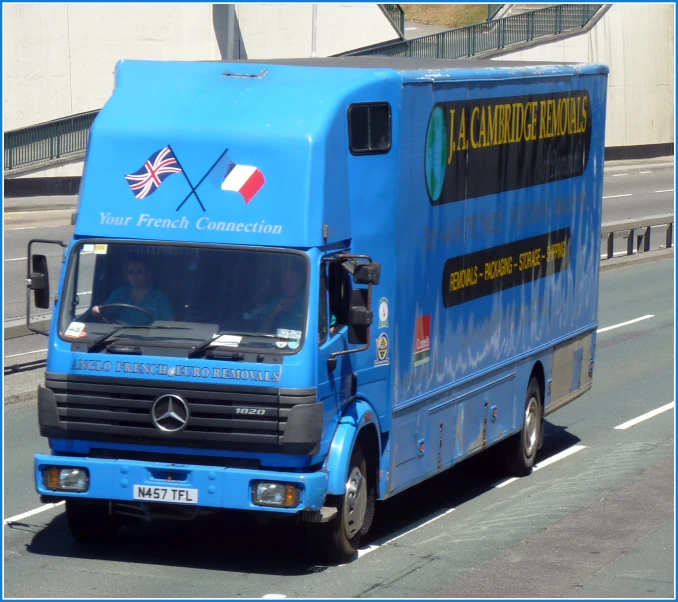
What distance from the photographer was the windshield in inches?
343

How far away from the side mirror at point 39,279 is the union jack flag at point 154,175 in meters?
0.85

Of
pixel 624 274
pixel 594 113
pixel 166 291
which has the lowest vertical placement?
pixel 624 274

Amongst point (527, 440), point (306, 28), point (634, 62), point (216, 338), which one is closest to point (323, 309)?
point (216, 338)

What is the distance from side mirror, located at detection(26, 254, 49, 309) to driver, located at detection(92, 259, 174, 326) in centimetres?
49

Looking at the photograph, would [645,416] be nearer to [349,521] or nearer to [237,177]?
[349,521]

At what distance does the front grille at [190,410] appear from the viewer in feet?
28.0

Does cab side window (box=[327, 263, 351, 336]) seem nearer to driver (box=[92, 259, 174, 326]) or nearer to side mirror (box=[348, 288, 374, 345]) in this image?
side mirror (box=[348, 288, 374, 345])

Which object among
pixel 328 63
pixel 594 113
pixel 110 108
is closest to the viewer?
pixel 110 108

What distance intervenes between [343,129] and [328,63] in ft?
3.80

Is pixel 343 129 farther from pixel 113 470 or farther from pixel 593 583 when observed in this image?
pixel 593 583

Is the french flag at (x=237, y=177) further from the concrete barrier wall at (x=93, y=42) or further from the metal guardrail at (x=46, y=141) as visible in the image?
the concrete barrier wall at (x=93, y=42)

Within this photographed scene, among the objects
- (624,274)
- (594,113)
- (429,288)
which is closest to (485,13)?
(624,274)

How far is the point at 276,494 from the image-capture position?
8586 millimetres

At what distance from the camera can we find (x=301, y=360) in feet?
28.2
